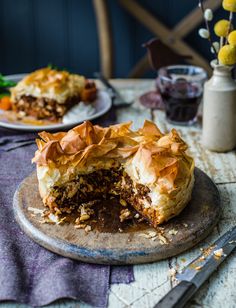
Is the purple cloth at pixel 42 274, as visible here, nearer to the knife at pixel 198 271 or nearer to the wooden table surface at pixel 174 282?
the wooden table surface at pixel 174 282

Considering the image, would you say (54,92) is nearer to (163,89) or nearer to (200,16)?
(163,89)

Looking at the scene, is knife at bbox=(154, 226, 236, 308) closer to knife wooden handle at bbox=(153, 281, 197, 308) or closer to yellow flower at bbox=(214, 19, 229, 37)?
knife wooden handle at bbox=(153, 281, 197, 308)

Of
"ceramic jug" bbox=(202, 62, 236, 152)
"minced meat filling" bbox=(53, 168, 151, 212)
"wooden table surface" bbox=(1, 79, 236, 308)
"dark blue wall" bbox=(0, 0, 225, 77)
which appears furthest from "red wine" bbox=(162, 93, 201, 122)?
"dark blue wall" bbox=(0, 0, 225, 77)

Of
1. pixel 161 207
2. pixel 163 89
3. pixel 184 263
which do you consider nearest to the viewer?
Answer: pixel 184 263

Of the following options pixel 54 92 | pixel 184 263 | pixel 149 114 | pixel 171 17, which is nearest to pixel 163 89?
pixel 149 114

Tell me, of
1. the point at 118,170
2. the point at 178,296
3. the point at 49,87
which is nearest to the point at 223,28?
the point at 118,170

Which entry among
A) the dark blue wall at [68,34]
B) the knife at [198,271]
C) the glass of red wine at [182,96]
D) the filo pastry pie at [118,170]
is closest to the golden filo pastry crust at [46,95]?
the glass of red wine at [182,96]
